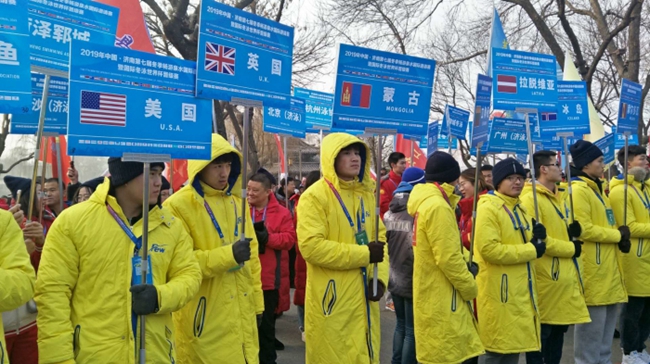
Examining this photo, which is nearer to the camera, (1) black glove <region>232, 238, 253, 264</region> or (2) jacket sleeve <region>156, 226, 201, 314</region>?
(2) jacket sleeve <region>156, 226, 201, 314</region>

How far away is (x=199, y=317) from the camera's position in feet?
14.5

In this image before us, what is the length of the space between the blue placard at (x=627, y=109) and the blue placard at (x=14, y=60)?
22.2 ft

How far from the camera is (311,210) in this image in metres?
4.98

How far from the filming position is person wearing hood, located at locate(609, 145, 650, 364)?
707cm

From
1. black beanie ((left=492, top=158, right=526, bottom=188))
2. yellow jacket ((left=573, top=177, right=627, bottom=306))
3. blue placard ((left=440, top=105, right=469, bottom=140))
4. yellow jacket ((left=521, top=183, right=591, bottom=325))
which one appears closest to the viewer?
black beanie ((left=492, top=158, right=526, bottom=188))

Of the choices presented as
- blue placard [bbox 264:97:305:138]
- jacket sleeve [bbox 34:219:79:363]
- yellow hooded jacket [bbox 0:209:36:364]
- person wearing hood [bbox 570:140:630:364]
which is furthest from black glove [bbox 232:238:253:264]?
blue placard [bbox 264:97:305:138]

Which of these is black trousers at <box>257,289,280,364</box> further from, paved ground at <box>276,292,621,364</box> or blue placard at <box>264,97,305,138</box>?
blue placard at <box>264,97,305,138</box>

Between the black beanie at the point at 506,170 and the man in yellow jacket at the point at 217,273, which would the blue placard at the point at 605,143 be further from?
the man in yellow jacket at the point at 217,273

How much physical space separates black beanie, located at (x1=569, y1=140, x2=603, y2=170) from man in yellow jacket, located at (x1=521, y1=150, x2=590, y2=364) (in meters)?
0.65

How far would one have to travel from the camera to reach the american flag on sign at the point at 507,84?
650cm

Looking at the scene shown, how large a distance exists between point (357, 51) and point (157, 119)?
186 centimetres

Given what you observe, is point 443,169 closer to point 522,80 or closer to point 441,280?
point 441,280

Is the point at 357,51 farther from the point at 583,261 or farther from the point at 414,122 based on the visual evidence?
the point at 583,261

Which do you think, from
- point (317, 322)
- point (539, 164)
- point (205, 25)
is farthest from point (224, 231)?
point (539, 164)
